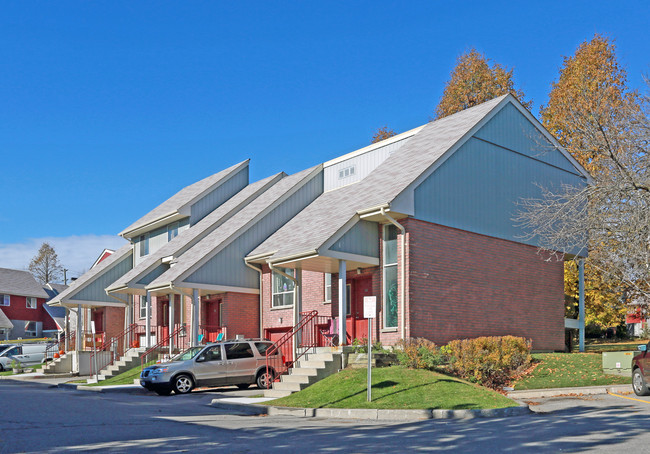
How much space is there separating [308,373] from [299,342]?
396 centimetres

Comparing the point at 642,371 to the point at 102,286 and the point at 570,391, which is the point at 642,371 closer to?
the point at 570,391

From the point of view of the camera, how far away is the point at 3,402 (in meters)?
18.6

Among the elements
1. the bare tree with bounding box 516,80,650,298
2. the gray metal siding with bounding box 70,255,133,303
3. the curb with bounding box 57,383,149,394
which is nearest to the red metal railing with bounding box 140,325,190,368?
the curb with bounding box 57,383,149,394

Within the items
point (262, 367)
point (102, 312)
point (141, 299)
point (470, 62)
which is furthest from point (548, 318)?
point (102, 312)

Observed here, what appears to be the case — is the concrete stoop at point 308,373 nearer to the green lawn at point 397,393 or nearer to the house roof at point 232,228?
the green lawn at point 397,393

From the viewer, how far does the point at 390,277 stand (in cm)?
2159

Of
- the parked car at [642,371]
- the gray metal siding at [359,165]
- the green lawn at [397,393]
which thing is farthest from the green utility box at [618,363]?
the gray metal siding at [359,165]

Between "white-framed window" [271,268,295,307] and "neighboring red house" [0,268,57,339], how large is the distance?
162 feet

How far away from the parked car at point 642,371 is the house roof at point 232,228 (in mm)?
15687

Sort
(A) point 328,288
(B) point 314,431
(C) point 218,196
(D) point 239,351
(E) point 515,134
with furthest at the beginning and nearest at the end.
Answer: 1. (C) point 218,196
2. (E) point 515,134
3. (A) point 328,288
4. (D) point 239,351
5. (B) point 314,431

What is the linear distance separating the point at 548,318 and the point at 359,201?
8.73 m

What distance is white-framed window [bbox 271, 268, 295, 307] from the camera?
26531 millimetres

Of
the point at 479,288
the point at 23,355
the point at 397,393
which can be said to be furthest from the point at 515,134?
the point at 23,355

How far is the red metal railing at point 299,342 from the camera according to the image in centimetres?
2223
